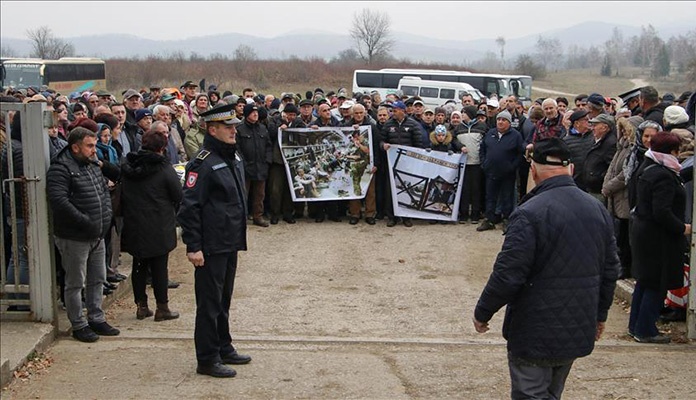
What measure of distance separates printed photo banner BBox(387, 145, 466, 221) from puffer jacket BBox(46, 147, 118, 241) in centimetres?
729

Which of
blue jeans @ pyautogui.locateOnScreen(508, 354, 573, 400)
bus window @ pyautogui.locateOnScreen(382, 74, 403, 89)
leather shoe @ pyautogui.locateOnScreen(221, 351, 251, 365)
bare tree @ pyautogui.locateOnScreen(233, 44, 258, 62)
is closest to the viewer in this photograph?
blue jeans @ pyautogui.locateOnScreen(508, 354, 573, 400)

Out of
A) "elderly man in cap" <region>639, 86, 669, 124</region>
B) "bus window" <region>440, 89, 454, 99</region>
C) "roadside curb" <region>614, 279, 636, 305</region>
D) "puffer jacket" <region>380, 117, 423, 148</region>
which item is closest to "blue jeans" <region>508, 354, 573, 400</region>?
"roadside curb" <region>614, 279, 636, 305</region>

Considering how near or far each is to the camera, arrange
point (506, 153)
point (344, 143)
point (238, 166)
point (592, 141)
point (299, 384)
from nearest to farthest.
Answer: point (299, 384), point (238, 166), point (592, 141), point (506, 153), point (344, 143)

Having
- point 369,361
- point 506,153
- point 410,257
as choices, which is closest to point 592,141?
point 506,153

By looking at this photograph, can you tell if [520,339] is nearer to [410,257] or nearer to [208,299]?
[208,299]

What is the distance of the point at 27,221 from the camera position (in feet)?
22.9

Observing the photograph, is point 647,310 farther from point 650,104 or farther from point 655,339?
point 650,104

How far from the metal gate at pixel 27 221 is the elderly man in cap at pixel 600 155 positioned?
269 inches

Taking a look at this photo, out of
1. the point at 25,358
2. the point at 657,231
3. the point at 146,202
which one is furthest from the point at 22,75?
the point at 657,231

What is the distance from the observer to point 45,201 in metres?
6.98

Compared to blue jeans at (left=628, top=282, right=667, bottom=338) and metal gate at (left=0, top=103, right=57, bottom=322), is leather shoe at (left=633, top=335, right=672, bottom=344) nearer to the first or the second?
blue jeans at (left=628, top=282, right=667, bottom=338)

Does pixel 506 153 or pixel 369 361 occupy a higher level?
pixel 506 153

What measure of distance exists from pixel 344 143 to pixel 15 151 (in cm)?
739

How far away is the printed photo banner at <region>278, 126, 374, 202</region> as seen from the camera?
13.8m
